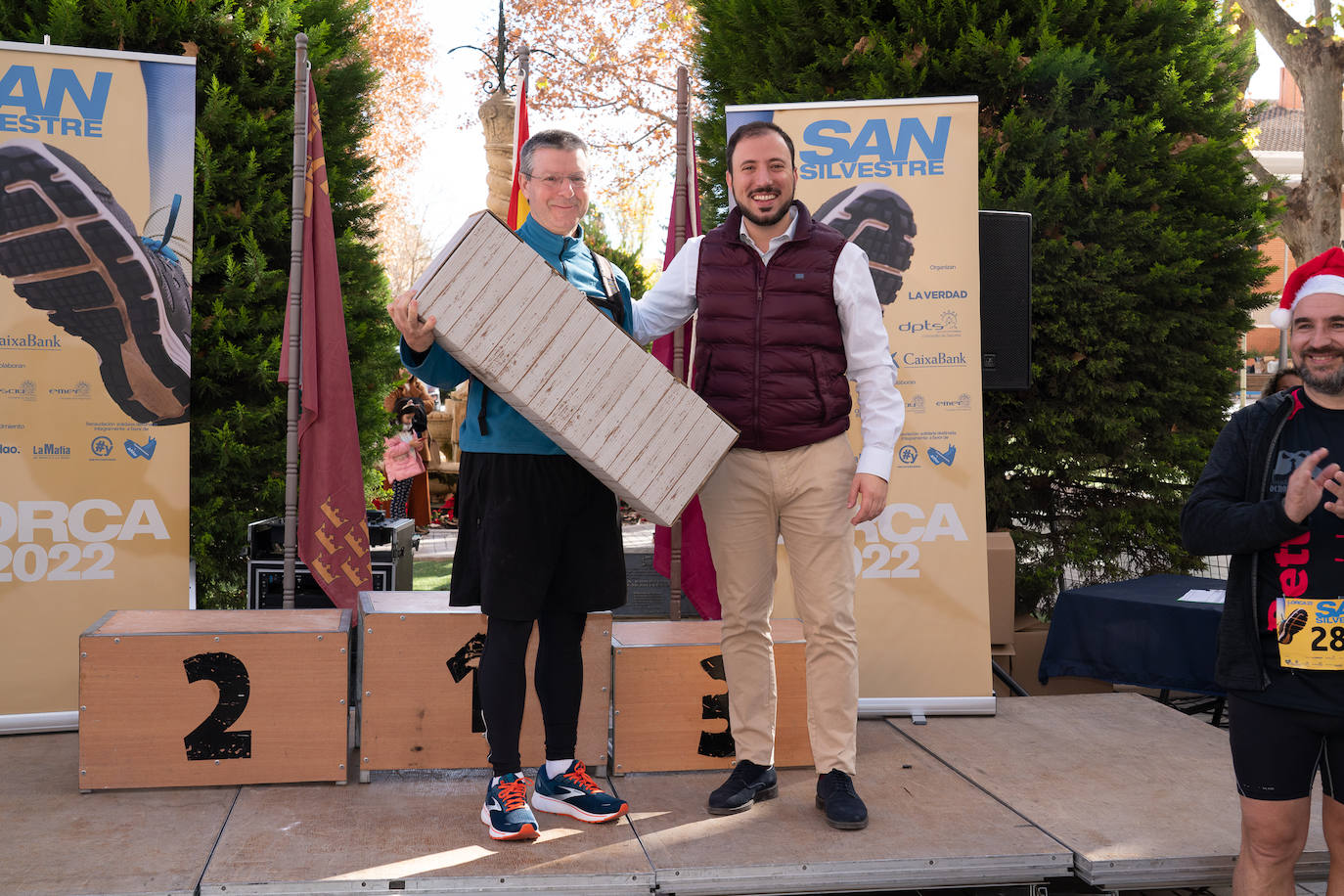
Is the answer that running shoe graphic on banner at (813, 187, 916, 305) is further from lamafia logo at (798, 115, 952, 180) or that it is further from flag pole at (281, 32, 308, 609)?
flag pole at (281, 32, 308, 609)

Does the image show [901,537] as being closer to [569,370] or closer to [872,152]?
[872,152]

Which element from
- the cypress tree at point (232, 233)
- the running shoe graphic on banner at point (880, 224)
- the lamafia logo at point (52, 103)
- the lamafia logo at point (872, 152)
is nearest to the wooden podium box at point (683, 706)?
the running shoe graphic on banner at point (880, 224)

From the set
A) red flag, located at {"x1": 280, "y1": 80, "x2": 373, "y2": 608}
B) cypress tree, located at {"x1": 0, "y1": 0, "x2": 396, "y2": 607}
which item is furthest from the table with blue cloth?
cypress tree, located at {"x1": 0, "y1": 0, "x2": 396, "y2": 607}

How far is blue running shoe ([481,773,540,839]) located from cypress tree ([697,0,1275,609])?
299 centimetres

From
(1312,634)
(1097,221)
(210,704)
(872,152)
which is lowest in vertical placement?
(210,704)

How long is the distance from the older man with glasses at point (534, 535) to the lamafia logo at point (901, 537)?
1.57 metres

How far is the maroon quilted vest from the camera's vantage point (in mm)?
2900

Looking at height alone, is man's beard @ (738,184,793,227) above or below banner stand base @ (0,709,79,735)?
above

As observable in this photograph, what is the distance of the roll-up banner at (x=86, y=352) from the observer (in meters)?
3.89

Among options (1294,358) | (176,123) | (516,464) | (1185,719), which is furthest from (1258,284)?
(176,123)

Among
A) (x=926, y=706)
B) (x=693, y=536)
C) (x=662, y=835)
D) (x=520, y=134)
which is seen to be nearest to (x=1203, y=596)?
(x=926, y=706)

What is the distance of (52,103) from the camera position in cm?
391

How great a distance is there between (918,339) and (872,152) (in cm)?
75

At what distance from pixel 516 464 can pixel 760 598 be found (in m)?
0.76
